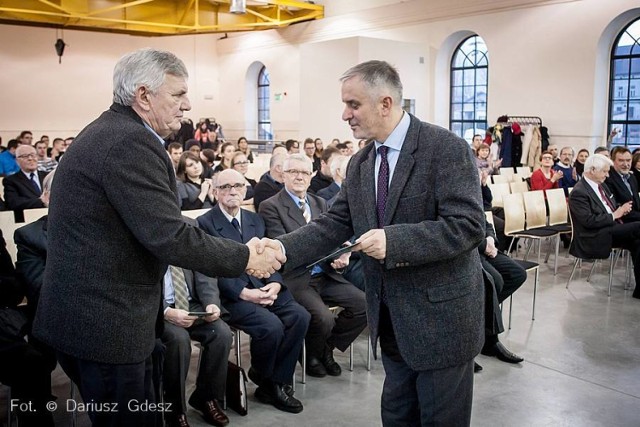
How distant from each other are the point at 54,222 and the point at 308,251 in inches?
33.7

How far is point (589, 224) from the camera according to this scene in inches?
233

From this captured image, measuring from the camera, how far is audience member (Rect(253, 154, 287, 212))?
573 centimetres

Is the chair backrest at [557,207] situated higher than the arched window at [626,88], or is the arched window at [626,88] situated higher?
the arched window at [626,88]

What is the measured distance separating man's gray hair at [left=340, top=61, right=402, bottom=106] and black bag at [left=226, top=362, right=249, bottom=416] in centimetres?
202

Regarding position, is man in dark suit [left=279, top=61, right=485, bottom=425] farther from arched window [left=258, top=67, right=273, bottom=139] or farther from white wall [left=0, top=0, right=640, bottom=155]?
arched window [left=258, top=67, right=273, bottom=139]

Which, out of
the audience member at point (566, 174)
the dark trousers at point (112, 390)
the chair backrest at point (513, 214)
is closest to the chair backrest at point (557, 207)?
the chair backrest at point (513, 214)

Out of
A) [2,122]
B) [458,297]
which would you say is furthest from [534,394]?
[2,122]

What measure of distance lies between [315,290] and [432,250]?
7.82ft

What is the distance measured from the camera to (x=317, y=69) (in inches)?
570

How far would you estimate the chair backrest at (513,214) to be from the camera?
6469 millimetres

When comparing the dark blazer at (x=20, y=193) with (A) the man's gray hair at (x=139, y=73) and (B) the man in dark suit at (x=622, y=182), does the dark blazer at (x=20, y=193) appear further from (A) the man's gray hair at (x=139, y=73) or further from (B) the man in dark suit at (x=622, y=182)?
(B) the man in dark suit at (x=622, y=182)

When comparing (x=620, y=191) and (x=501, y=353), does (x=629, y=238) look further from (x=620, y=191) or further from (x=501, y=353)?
(x=501, y=353)

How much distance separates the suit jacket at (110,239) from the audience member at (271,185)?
379 centimetres

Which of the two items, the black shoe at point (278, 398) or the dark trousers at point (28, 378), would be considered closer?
the dark trousers at point (28, 378)
